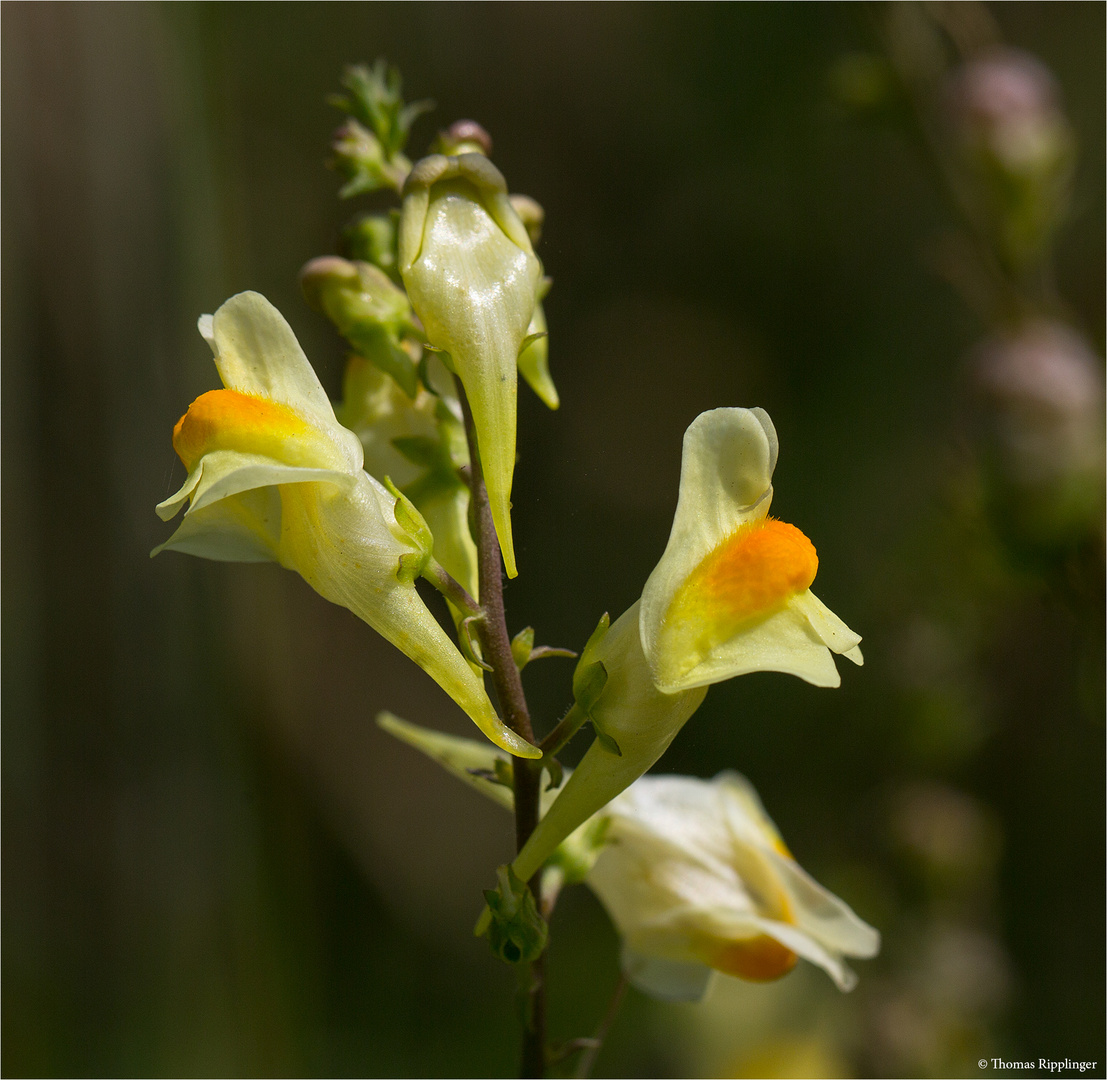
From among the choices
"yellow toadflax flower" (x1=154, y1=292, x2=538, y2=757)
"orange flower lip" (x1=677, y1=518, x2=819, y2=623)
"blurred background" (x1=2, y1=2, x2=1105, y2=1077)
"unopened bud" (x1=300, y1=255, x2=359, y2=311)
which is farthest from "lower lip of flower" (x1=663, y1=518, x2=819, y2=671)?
"blurred background" (x1=2, y1=2, x2=1105, y2=1077)

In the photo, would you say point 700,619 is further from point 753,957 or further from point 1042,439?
point 1042,439

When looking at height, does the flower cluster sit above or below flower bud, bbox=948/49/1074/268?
below

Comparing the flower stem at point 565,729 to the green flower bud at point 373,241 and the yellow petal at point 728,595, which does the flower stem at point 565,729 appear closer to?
the yellow petal at point 728,595

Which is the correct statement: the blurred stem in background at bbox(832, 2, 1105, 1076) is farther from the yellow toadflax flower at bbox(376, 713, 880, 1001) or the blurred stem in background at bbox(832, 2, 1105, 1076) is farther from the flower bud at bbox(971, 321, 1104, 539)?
the yellow toadflax flower at bbox(376, 713, 880, 1001)

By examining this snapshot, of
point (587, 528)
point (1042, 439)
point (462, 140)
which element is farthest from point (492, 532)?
point (587, 528)

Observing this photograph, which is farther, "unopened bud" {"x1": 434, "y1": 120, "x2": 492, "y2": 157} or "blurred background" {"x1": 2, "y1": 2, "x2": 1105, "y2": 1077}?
"blurred background" {"x1": 2, "y1": 2, "x2": 1105, "y2": 1077}

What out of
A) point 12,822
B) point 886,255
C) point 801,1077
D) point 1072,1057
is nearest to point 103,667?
point 12,822
